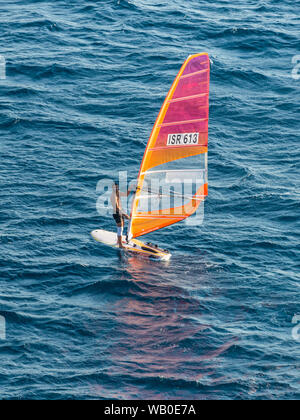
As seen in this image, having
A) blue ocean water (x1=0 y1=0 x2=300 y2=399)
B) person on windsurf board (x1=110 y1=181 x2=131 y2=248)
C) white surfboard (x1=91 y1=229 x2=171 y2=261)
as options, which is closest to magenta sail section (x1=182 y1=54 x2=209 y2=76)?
person on windsurf board (x1=110 y1=181 x2=131 y2=248)

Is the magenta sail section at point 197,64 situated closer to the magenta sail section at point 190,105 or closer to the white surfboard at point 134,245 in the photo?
the magenta sail section at point 190,105

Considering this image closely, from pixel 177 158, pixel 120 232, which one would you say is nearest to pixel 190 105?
pixel 177 158

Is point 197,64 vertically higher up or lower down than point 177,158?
higher up

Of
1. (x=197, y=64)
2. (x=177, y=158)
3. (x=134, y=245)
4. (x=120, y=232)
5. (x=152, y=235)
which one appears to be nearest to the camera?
(x=197, y=64)

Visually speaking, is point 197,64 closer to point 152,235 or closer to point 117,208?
point 117,208

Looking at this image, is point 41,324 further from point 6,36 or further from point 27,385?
point 6,36

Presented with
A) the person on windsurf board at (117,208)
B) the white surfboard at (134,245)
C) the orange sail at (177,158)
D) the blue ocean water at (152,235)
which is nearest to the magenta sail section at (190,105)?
the orange sail at (177,158)
